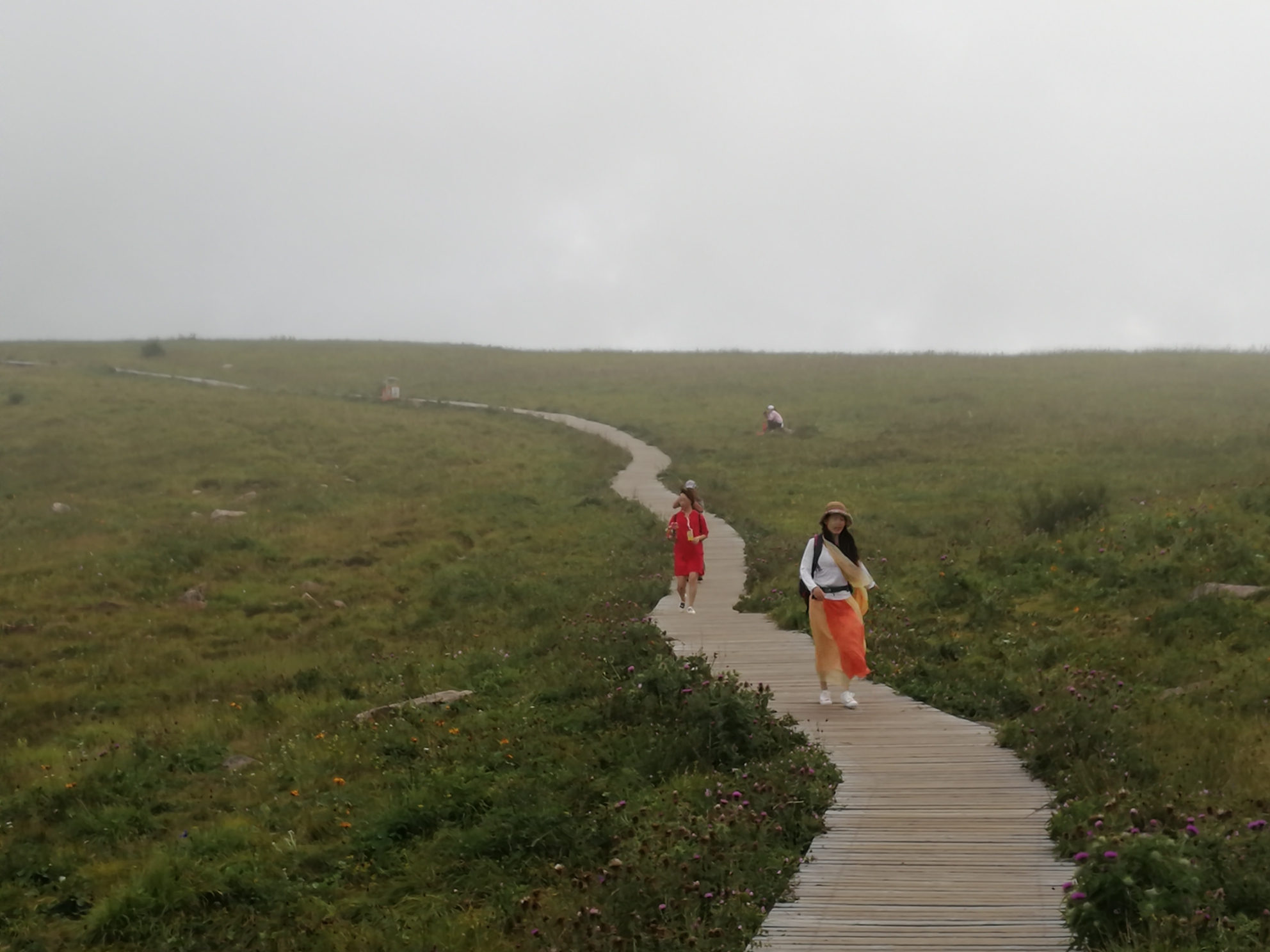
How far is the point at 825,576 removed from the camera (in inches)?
383

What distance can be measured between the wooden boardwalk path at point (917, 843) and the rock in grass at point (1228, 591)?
14.6 ft

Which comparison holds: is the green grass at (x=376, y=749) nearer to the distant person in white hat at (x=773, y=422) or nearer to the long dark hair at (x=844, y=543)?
the long dark hair at (x=844, y=543)

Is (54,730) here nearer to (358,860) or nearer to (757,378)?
(358,860)

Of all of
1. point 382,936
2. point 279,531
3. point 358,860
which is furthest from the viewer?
point 279,531

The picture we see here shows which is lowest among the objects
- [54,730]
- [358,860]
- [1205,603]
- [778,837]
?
[54,730]

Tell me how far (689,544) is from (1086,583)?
5.24m

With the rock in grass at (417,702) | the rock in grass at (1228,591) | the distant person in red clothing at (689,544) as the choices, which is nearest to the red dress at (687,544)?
the distant person in red clothing at (689,544)

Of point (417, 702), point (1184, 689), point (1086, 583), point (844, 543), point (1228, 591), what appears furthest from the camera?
point (1086, 583)

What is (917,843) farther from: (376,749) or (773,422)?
(773,422)

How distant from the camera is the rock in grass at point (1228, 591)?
455 inches

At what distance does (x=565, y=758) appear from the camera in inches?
355

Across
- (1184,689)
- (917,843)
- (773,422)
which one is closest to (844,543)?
(1184,689)

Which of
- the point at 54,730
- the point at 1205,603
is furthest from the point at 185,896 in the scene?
the point at 1205,603

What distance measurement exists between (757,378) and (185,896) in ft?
187
